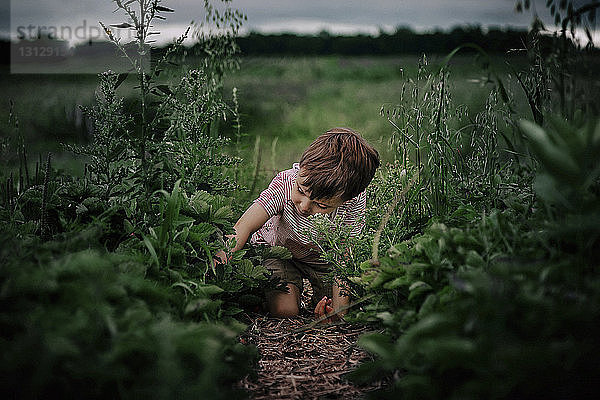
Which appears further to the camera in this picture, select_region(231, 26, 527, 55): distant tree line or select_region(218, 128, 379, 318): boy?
select_region(231, 26, 527, 55): distant tree line

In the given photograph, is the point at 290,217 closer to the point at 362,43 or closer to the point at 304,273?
Answer: the point at 304,273

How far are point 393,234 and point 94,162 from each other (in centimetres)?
106

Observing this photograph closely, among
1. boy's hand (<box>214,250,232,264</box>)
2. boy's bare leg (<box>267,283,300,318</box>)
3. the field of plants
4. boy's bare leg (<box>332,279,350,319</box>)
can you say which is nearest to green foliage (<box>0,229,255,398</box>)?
the field of plants

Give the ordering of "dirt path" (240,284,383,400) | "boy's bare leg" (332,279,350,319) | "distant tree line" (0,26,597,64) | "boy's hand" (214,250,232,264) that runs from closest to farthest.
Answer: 1. "dirt path" (240,284,383,400)
2. "boy's hand" (214,250,232,264)
3. "boy's bare leg" (332,279,350,319)
4. "distant tree line" (0,26,597,64)

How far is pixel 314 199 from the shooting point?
2.24 meters

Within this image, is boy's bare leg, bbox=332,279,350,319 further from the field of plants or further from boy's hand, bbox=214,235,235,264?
boy's hand, bbox=214,235,235,264

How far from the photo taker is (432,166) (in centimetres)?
194

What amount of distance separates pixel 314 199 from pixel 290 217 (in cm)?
24

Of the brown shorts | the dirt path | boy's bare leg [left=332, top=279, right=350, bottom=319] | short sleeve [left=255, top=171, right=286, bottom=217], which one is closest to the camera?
the dirt path

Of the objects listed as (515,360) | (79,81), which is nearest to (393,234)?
(515,360)

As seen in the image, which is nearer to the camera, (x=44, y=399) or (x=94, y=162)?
(x=44, y=399)

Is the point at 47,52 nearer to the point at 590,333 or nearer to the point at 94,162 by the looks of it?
the point at 94,162

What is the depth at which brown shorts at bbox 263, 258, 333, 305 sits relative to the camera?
8.38ft

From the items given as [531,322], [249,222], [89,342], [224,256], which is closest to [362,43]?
[249,222]
